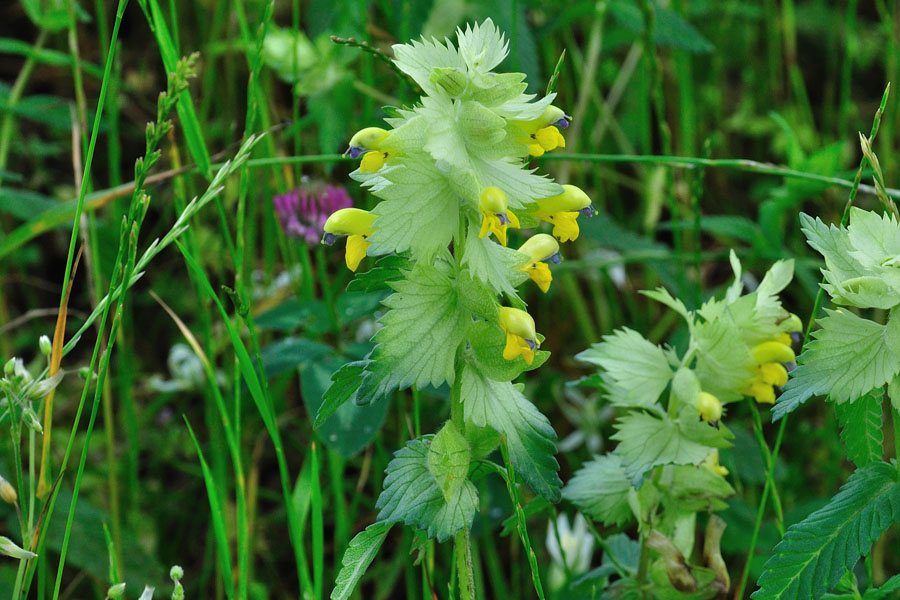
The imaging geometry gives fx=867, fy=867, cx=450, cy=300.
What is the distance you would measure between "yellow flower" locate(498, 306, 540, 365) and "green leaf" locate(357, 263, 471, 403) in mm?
44

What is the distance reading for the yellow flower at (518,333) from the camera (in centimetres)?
65

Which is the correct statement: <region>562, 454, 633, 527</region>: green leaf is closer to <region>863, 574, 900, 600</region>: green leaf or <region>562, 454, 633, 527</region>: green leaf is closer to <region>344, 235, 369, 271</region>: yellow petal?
<region>863, 574, 900, 600</region>: green leaf

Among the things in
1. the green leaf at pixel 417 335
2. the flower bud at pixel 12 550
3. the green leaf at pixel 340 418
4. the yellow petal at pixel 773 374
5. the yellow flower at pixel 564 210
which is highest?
the yellow flower at pixel 564 210

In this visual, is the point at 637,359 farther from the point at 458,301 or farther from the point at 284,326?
the point at 284,326

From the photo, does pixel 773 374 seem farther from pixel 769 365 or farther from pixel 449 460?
pixel 449 460

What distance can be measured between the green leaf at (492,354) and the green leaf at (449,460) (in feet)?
0.19

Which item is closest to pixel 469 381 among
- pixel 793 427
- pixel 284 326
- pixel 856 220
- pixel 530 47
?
pixel 856 220

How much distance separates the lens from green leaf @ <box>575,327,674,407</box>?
33.3 inches

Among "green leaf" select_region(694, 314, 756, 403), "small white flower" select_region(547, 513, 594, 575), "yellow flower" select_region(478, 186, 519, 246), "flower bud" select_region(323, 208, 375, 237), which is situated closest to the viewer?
"yellow flower" select_region(478, 186, 519, 246)

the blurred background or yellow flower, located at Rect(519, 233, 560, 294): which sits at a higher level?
yellow flower, located at Rect(519, 233, 560, 294)

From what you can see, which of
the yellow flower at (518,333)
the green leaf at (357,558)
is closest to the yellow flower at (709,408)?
the yellow flower at (518,333)

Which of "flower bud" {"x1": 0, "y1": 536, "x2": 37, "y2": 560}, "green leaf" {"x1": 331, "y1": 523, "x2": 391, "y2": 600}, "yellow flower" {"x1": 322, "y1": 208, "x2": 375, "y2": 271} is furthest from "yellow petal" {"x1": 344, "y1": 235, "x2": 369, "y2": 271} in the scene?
"flower bud" {"x1": 0, "y1": 536, "x2": 37, "y2": 560}

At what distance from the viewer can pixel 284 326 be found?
1212 mm

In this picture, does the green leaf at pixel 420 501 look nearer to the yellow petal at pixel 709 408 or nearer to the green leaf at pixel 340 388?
the green leaf at pixel 340 388
